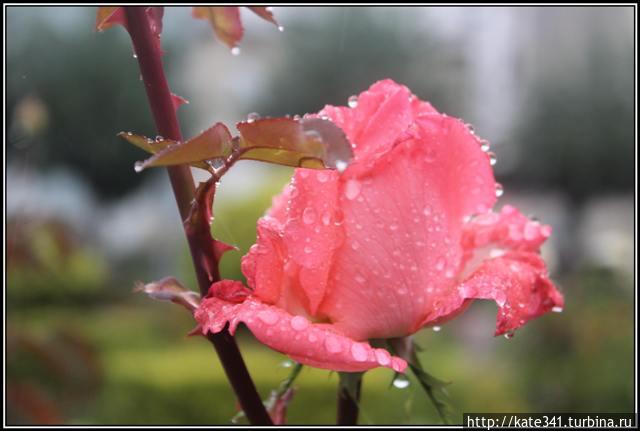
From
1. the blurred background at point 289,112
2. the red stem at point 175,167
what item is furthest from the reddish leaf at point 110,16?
the blurred background at point 289,112

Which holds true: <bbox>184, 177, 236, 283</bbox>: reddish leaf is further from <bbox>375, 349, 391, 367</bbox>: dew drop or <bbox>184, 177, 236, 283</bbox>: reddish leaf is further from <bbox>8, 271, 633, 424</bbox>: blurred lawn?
<bbox>8, 271, 633, 424</bbox>: blurred lawn

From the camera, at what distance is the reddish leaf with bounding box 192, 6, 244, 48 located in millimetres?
249

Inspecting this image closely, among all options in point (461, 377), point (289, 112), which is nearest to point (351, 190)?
point (461, 377)

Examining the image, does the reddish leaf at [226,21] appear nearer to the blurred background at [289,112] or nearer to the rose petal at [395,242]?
the rose petal at [395,242]

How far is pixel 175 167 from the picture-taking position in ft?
0.66

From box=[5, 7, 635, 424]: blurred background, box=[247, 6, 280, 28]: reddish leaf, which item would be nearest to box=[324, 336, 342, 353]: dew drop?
box=[247, 6, 280, 28]: reddish leaf

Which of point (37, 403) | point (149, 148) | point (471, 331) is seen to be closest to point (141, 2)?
point (149, 148)

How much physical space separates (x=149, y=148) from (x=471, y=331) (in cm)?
297

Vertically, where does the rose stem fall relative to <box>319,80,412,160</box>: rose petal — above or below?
below

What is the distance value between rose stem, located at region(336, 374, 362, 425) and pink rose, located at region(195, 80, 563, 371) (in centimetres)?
2

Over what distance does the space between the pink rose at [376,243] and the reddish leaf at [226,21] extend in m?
0.05

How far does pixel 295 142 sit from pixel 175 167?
1.6 inches

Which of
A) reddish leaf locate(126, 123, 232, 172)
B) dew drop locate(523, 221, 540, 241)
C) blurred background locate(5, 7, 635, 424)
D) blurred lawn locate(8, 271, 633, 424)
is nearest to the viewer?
reddish leaf locate(126, 123, 232, 172)

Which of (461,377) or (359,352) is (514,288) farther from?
(461,377)
